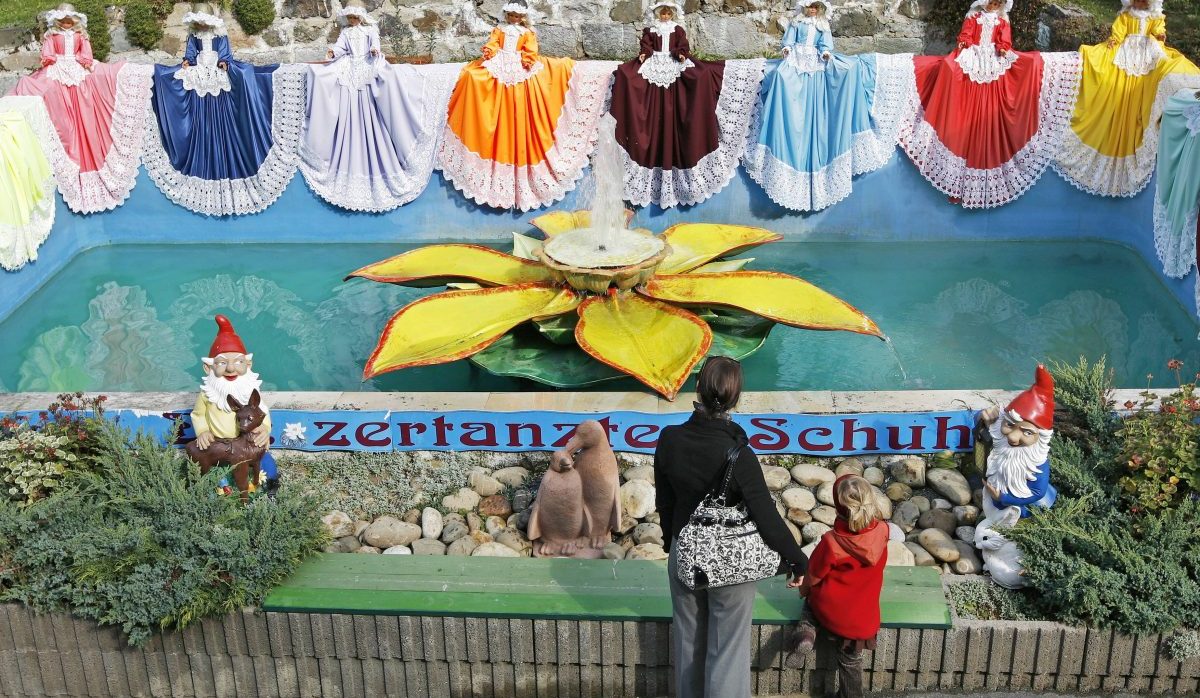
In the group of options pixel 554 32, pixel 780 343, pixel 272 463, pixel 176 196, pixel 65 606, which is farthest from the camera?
pixel 554 32

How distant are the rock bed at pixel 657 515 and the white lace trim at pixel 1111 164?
3.58 meters

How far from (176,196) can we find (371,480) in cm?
423

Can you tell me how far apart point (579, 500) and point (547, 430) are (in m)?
0.61

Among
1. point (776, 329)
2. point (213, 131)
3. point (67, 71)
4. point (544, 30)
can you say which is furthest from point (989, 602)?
point (544, 30)

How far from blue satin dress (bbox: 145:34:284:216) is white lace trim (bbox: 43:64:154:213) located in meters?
0.11

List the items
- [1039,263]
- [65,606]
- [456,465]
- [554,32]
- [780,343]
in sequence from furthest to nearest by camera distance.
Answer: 1. [554,32]
2. [1039,263]
3. [780,343]
4. [456,465]
5. [65,606]

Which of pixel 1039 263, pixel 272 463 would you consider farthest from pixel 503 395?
pixel 1039 263

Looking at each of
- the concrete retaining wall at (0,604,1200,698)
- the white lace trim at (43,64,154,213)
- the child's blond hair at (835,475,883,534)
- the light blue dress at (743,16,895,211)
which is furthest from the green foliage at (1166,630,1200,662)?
the white lace trim at (43,64,154,213)

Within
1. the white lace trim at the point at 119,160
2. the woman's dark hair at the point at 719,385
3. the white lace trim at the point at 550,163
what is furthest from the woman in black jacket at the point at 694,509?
the white lace trim at the point at 119,160

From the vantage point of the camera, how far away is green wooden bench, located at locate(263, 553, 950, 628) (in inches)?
144

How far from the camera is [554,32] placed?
34.7 feet

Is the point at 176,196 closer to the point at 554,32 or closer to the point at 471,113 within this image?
the point at 471,113

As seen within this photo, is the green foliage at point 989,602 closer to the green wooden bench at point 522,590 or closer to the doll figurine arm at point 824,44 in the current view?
the green wooden bench at point 522,590

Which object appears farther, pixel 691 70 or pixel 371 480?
pixel 691 70
